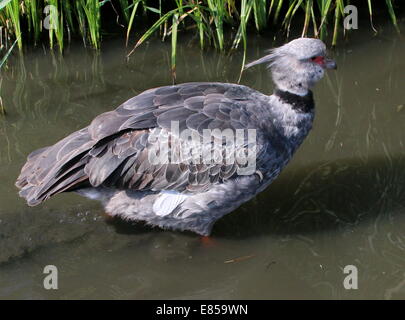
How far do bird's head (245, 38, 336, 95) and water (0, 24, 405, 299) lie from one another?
80 cm

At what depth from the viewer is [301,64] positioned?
14.8ft

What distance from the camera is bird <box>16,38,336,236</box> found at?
4344 millimetres

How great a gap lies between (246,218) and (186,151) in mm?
738

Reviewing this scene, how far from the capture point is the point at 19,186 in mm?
4531

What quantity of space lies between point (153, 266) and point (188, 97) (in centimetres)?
108

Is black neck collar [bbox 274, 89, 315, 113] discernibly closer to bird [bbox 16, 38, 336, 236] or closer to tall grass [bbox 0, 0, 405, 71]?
bird [bbox 16, 38, 336, 236]

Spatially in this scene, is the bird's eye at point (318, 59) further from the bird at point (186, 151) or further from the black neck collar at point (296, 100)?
the black neck collar at point (296, 100)

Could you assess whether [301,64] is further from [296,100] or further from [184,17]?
[184,17]

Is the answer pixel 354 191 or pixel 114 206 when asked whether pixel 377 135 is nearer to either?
pixel 354 191
